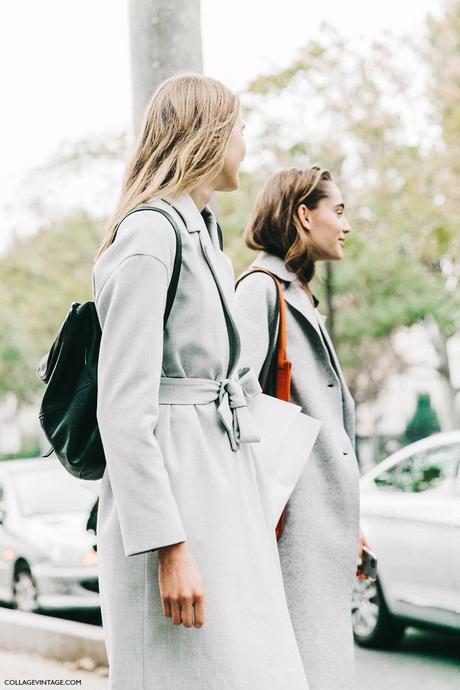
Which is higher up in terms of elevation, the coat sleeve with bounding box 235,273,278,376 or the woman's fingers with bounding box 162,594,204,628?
the coat sleeve with bounding box 235,273,278,376

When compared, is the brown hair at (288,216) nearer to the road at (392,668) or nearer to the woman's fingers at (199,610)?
the woman's fingers at (199,610)

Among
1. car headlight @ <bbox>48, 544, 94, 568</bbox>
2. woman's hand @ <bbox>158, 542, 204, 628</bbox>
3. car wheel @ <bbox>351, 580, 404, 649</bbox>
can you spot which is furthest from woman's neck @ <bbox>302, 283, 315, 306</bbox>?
car headlight @ <bbox>48, 544, 94, 568</bbox>

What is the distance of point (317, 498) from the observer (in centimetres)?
315

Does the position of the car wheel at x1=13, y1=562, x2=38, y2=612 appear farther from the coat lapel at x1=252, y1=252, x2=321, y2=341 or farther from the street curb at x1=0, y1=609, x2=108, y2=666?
the coat lapel at x1=252, y1=252, x2=321, y2=341

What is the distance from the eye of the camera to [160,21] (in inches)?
162

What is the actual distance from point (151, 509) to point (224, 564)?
8.9 inches

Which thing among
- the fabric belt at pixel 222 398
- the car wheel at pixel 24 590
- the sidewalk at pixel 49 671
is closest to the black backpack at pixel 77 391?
the fabric belt at pixel 222 398

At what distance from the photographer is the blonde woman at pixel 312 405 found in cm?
305

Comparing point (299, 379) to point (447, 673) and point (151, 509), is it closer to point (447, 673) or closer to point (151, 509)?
point (151, 509)

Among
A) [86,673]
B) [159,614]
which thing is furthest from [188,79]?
[86,673]

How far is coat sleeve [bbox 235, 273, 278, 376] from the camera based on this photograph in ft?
10.2

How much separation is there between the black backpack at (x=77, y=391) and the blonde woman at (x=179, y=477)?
0.04m

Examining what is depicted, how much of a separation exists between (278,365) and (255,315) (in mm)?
165

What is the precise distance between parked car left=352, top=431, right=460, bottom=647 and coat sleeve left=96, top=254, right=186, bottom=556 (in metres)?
4.75
